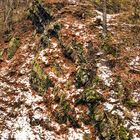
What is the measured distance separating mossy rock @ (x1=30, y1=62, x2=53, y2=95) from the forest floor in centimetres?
28

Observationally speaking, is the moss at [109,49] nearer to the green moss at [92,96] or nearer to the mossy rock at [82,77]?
the mossy rock at [82,77]

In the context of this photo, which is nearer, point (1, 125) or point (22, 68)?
point (1, 125)

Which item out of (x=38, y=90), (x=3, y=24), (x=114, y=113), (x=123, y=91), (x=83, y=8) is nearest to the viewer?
(x=114, y=113)

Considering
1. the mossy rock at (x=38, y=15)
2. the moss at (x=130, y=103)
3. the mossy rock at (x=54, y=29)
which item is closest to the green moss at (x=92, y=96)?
the moss at (x=130, y=103)

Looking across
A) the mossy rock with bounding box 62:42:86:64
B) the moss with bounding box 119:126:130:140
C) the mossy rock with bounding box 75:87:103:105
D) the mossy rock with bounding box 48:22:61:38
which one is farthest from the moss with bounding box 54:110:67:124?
the mossy rock with bounding box 48:22:61:38

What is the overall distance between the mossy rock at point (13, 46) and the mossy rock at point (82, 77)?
7044mm

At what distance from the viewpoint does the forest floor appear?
15805mm

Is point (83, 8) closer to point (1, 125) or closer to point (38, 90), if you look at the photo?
point (38, 90)

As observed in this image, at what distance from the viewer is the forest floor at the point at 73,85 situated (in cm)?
1580

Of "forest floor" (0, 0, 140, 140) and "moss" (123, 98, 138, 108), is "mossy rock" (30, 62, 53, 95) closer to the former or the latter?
"forest floor" (0, 0, 140, 140)

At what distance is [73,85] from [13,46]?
26.4 ft

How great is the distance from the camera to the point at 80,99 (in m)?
17.0

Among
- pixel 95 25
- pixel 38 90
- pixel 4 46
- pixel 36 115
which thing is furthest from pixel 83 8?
pixel 36 115

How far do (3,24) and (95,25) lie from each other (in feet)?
38.0
